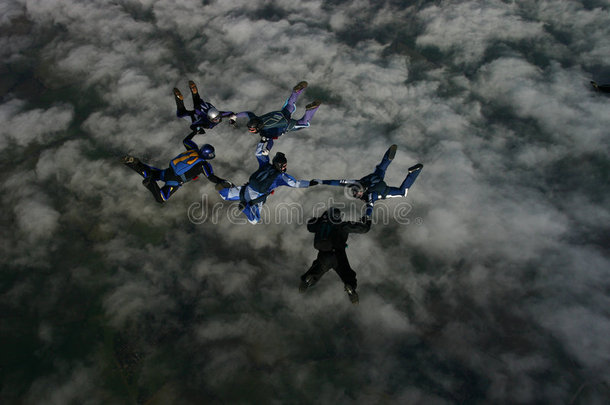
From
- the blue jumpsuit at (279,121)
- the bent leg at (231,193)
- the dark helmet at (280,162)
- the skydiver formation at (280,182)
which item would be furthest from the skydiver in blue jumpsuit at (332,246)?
the blue jumpsuit at (279,121)

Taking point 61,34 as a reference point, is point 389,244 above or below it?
below

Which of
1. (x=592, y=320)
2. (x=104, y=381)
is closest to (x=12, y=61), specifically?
(x=104, y=381)

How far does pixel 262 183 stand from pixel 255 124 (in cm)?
203

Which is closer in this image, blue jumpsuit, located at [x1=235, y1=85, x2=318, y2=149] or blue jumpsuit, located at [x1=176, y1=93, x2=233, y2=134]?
blue jumpsuit, located at [x1=235, y1=85, x2=318, y2=149]

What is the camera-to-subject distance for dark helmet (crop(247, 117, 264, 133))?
9703mm

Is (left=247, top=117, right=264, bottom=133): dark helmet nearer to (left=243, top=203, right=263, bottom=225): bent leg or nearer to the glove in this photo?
the glove

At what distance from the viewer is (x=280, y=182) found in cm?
985

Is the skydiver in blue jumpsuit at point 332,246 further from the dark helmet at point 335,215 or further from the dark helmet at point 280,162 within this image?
the dark helmet at point 280,162

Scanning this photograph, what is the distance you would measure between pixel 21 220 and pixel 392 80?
57.5 metres

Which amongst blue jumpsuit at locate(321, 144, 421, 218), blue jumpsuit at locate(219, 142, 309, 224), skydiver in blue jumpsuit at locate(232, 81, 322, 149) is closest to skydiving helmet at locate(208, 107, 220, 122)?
skydiver in blue jumpsuit at locate(232, 81, 322, 149)

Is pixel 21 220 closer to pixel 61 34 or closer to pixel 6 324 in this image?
pixel 6 324

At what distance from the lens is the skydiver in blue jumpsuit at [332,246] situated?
325 inches

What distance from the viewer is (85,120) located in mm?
49375

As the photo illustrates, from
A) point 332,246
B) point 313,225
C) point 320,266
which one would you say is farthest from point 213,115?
point 320,266
